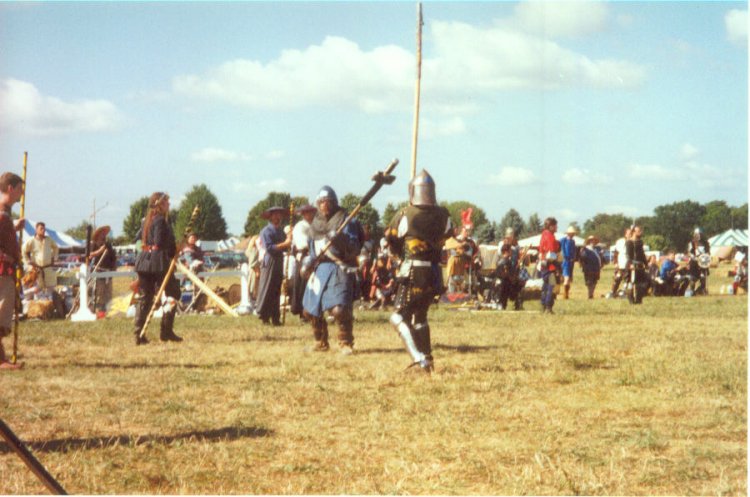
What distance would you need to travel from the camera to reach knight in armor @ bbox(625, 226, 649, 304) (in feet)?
69.5

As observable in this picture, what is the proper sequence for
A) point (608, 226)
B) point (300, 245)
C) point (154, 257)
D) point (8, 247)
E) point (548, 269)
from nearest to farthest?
point (8, 247), point (154, 257), point (300, 245), point (548, 269), point (608, 226)

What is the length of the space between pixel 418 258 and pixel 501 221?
8245 centimetres

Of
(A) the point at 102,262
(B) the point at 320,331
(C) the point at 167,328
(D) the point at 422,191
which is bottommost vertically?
(C) the point at 167,328

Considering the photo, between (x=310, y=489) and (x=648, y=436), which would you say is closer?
(x=310, y=489)

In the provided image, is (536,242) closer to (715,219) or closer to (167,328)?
(715,219)

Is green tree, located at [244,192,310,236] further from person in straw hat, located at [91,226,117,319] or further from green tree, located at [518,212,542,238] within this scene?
person in straw hat, located at [91,226,117,319]

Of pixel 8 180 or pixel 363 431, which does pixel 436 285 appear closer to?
pixel 363 431

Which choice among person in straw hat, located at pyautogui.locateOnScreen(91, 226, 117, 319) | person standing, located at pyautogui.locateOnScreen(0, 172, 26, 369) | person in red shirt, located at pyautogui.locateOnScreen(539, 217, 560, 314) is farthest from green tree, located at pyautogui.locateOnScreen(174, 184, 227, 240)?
person standing, located at pyautogui.locateOnScreen(0, 172, 26, 369)

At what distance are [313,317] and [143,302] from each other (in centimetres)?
252

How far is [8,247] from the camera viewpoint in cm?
849

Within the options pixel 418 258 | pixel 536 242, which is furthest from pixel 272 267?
pixel 536 242

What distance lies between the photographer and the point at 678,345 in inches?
444

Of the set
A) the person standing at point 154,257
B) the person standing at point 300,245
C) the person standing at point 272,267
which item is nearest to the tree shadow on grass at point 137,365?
the person standing at point 154,257

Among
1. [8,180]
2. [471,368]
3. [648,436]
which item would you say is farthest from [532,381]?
[8,180]
